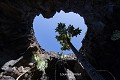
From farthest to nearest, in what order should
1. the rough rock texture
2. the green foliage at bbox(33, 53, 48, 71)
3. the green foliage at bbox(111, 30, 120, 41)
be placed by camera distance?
the rough rock texture, the green foliage at bbox(111, 30, 120, 41), the green foliage at bbox(33, 53, 48, 71)

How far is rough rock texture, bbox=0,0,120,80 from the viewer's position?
93.8ft

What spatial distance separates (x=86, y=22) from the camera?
31.0 meters

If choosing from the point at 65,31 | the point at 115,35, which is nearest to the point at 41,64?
the point at 65,31

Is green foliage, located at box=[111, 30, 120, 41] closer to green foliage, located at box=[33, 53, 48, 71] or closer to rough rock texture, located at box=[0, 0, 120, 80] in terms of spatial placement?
rough rock texture, located at box=[0, 0, 120, 80]

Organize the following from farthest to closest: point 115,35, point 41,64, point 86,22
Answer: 1. point 86,22
2. point 115,35
3. point 41,64

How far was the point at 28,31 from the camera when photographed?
3378 centimetres

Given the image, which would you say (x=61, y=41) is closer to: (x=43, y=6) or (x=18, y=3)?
(x=43, y=6)

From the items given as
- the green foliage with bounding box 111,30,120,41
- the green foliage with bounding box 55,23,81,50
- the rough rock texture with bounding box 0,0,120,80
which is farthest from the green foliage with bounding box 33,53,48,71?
the green foliage with bounding box 111,30,120,41

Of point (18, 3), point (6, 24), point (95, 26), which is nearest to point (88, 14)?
point (95, 26)

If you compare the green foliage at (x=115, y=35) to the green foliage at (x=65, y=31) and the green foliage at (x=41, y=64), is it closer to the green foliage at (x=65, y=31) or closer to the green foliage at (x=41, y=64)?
the green foliage at (x=65, y=31)

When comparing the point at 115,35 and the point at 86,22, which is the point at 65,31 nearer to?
the point at 86,22

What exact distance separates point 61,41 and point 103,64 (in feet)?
21.0

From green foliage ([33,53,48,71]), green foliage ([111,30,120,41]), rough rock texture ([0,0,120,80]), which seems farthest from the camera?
rough rock texture ([0,0,120,80])

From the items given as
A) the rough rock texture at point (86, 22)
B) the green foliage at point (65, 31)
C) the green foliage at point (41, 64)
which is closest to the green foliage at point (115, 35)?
the rough rock texture at point (86, 22)
